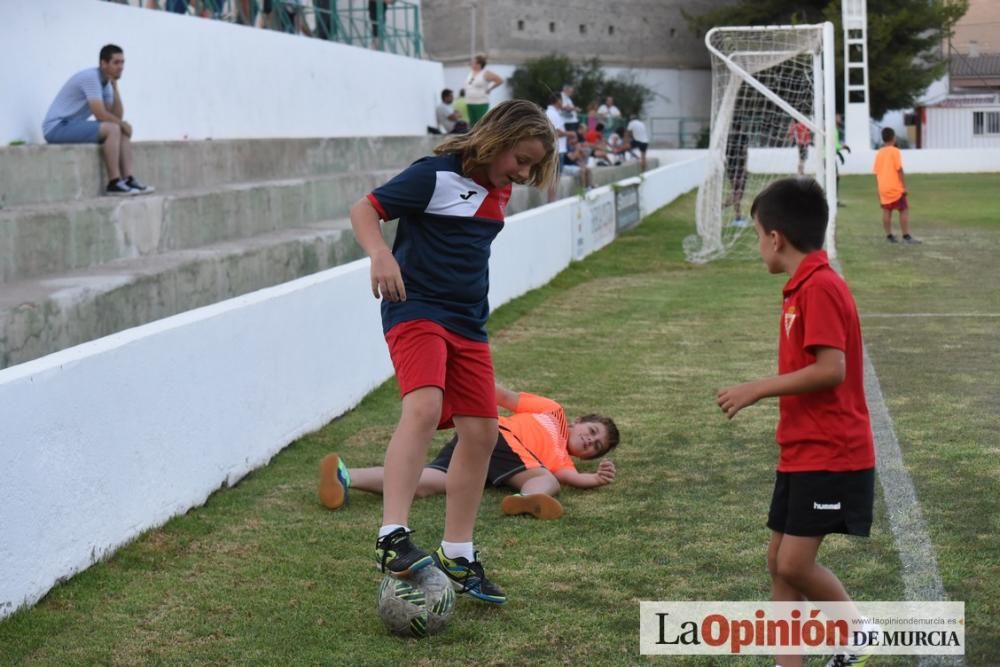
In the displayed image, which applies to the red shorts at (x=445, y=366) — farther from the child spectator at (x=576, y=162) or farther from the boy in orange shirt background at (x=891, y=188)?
the child spectator at (x=576, y=162)

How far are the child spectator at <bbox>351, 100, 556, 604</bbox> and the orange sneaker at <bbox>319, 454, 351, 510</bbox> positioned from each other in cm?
134

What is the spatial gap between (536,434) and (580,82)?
48184 mm

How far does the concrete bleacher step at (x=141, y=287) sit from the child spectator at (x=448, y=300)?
3052 mm

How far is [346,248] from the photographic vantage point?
40.1 ft

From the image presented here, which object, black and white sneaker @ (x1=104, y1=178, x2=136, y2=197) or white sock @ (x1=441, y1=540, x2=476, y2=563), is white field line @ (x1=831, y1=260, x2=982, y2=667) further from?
black and white sneaker @ (x1=104, y1=178, x2=136, y2=197)

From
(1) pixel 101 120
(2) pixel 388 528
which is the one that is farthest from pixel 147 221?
(2) pixel 388 528

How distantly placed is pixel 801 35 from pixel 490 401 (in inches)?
587

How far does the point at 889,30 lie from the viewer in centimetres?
5359

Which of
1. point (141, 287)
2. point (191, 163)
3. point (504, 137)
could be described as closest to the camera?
point (504, 137)

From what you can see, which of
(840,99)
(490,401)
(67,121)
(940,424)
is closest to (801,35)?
(67,121)

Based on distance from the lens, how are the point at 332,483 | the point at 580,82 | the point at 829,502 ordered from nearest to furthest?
the point at 829,502 < the point at 332,483 < the point at 580,82

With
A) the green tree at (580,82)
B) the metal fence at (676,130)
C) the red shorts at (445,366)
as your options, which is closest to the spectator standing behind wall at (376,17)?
the red shorts at (445,366)

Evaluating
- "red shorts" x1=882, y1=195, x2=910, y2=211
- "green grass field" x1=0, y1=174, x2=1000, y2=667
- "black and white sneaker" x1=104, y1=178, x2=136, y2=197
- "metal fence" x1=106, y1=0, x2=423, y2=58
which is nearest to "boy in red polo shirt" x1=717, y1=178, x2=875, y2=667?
"green grass field" x1=0, y1=174, x2=1000, y2=667

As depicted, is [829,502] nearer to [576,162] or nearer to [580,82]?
[576,162]
